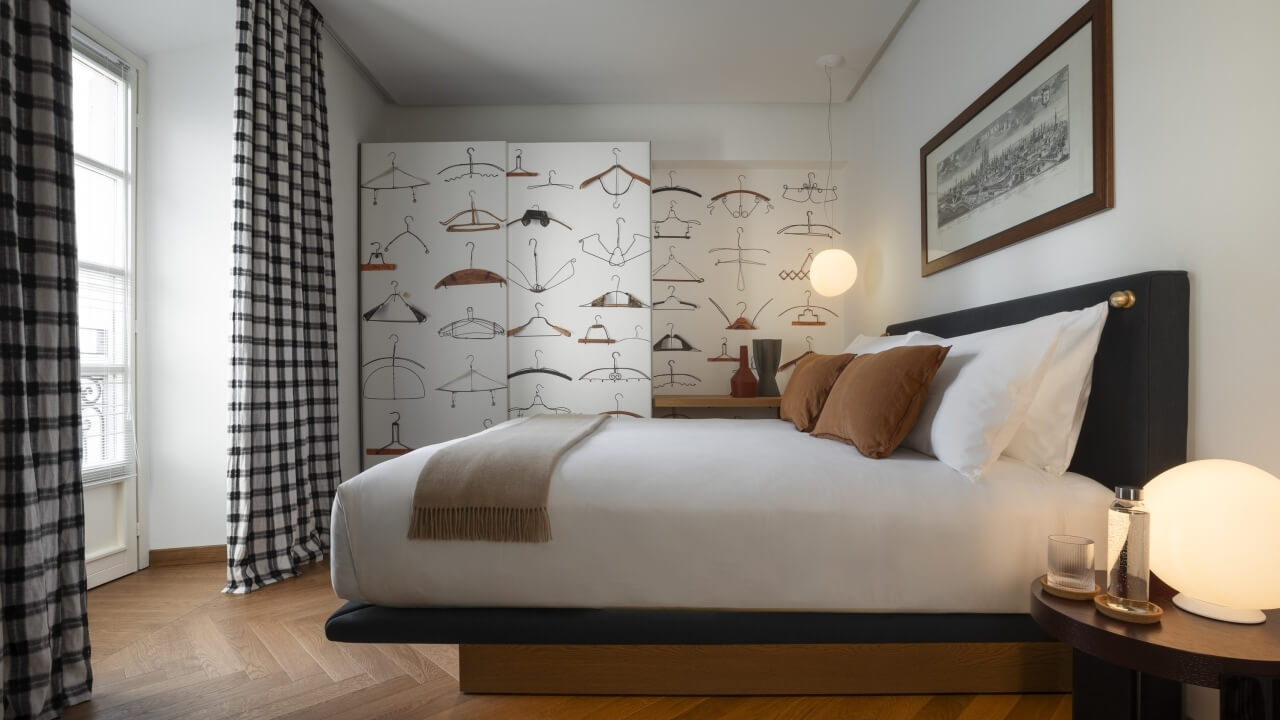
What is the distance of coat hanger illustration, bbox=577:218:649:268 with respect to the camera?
383cm

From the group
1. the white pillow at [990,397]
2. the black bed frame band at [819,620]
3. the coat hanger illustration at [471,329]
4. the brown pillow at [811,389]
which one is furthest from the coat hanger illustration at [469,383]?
the white pillow at [990,397]

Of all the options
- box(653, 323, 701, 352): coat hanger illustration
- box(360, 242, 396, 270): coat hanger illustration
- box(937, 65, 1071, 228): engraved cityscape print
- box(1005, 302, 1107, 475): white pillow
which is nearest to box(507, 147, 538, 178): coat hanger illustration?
box(360, 242, 396, 270): coat hanger illustration

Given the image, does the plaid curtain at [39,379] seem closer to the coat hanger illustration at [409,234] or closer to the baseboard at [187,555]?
the baseboard at [187,555]

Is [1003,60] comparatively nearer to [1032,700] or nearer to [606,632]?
[1032,700]

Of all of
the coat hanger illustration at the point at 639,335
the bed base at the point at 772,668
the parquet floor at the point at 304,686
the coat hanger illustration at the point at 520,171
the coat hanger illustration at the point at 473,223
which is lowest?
the parquet floor at the point at 304,686

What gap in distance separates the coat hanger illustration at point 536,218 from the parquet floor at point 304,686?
236 centimetres

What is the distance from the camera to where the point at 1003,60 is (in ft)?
7.55

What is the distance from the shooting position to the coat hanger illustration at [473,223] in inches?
149

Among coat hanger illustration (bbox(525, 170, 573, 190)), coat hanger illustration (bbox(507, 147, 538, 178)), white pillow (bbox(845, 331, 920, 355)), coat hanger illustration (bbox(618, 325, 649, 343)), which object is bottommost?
white pillow (bbox(845, 331, 920, 355))

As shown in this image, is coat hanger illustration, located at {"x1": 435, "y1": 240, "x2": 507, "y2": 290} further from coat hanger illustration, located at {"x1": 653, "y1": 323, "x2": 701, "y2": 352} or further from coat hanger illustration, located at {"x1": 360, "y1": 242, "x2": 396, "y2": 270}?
coat hanger illustration, located at {"x1": 653, "y1": 323, "x2": 701, "y2": 352}

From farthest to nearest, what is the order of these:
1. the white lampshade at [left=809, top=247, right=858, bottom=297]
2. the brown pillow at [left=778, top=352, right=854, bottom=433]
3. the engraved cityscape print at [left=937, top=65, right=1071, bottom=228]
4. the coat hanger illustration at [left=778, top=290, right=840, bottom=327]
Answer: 1. the coat hanger illustration at [left=778, top=290, right=840, bottom=327]
2. the white lampshade at [left=809, top=247, right=858, bottom=297]
3. the brown pillow at [left=778, top=352, right=854, bottom=433]
4. the engraved cityscape print at [left=937, top=65, right=1071, bottom=228]

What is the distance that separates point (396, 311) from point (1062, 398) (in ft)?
10.9

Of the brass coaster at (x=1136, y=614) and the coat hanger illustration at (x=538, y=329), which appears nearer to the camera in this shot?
the brass coaster at (x=1136, y=614)

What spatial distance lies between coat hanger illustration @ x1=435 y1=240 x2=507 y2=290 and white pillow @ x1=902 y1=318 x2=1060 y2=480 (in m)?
2.74
